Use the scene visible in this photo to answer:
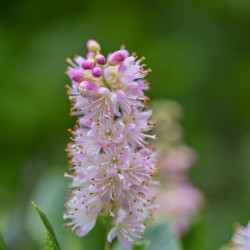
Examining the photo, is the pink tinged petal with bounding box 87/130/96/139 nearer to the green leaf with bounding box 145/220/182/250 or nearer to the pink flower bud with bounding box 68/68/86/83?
the pink flower bud with bounding box 68/68/86/83

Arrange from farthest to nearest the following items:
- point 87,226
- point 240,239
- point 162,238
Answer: point 162,238
point 240,239
point 87,226

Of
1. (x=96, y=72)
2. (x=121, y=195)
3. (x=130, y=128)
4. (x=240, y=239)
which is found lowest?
(x=240, y=239)

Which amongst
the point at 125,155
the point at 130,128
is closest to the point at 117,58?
the point at 130,128

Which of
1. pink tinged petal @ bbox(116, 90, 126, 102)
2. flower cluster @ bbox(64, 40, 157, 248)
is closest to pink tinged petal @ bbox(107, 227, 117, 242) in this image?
flower cluster @ bbox(64, 40, 157, 248)

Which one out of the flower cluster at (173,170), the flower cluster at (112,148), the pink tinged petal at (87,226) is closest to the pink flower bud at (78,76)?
the flower cluster at (112,148)

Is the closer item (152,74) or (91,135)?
(91,135)

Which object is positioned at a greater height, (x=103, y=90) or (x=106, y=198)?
(x=103, y=90)

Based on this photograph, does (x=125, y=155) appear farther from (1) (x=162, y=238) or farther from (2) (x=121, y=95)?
(1) (x=162, y=238)

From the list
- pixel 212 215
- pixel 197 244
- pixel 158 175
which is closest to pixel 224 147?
pixel 212 215
